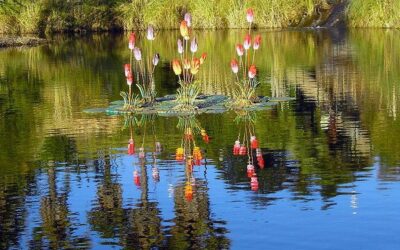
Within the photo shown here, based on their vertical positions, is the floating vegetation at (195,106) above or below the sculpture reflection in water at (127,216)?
above

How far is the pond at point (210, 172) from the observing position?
11.6m

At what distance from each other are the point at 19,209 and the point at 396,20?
4647 cm

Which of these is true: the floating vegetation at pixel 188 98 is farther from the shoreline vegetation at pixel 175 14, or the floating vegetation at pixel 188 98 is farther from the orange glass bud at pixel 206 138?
the shoreline vegetation at pixel 175 14

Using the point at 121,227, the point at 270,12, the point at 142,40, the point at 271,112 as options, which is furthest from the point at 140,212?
the point at 270,12

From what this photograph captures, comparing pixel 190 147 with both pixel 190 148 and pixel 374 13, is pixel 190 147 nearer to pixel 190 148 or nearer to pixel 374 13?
pixel 190 148

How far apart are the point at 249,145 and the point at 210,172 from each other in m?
2.43

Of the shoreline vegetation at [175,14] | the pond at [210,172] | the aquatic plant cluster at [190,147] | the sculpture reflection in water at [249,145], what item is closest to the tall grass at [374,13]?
the shoreline vegetation at [175,14]

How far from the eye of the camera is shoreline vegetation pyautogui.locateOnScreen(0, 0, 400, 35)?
60.1 meters

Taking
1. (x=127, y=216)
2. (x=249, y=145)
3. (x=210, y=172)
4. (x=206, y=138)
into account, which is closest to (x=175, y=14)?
(x=206, y=138)

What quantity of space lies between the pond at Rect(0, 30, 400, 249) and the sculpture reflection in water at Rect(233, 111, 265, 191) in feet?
0.18

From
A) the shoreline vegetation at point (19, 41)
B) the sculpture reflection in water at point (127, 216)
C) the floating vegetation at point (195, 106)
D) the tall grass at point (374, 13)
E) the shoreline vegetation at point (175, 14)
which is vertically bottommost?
the sculpture reflection in water at point (127, 216)

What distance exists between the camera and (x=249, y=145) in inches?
696

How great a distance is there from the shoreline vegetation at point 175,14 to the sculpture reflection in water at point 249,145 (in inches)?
1443

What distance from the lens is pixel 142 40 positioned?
5878 centimetres
